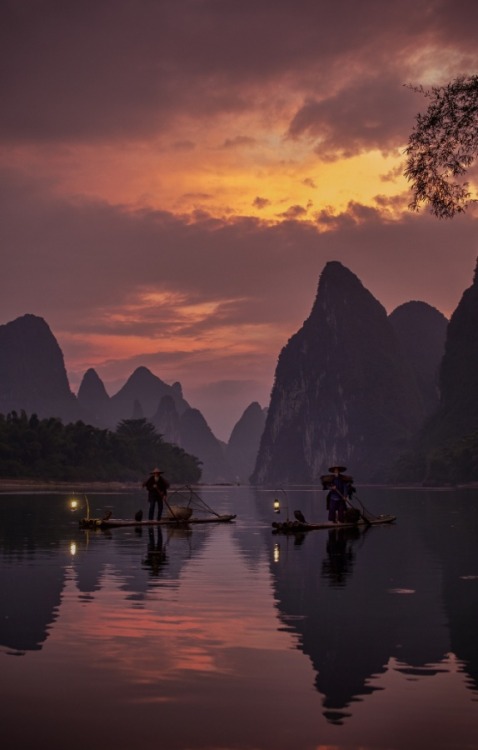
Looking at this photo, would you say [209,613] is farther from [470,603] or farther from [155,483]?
[155,483]

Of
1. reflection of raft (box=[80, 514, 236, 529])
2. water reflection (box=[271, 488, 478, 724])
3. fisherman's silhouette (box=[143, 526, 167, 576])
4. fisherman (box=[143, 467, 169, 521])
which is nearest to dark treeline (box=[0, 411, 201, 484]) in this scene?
reflection of raft (box=[80, 514, 236, 529])

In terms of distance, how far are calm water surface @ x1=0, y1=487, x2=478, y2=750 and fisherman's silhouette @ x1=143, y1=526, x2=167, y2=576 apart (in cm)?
27

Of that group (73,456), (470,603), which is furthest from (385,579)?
(73,456)

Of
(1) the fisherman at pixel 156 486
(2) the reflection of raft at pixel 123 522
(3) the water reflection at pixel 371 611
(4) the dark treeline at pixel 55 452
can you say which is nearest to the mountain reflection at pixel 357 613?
(3) the water reflection at pixel 371 611

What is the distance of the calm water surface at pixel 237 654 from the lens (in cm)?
902

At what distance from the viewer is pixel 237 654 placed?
1245 centimetres

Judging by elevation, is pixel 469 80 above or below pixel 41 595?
above

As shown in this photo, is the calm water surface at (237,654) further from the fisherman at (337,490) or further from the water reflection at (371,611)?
the fisherman at (337,490)

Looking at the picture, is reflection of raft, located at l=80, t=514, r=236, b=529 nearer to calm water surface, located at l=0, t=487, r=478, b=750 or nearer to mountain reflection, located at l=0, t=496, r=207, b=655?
mountain reflection, located at l=0, t=496, r=207, b=655

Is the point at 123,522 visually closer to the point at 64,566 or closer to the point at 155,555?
the point at 155,555

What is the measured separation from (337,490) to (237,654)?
2636 cm

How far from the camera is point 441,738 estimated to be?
881 centimetres

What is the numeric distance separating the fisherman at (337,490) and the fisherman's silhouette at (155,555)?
22.2 feet

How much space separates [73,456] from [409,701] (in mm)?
154988
